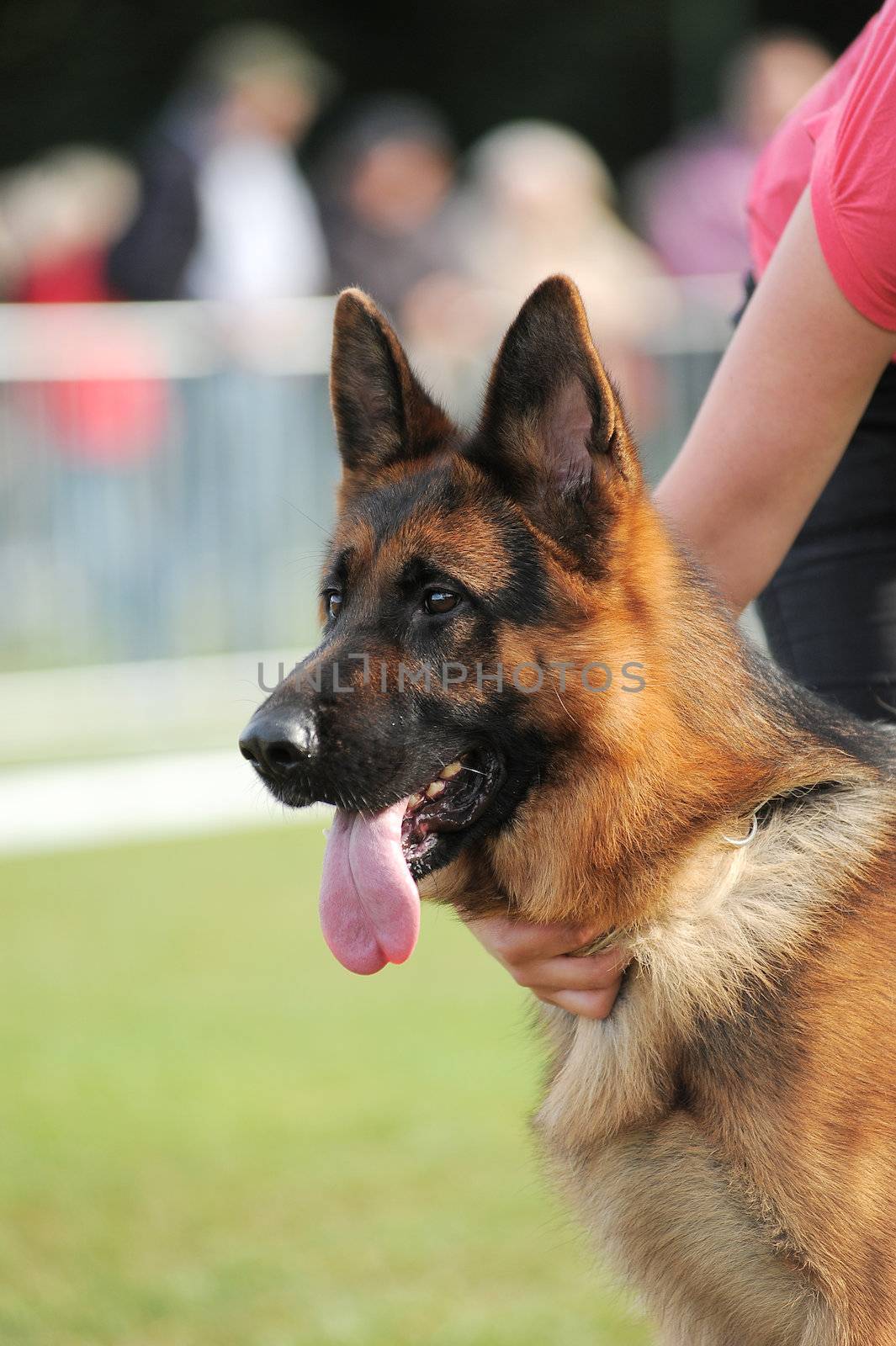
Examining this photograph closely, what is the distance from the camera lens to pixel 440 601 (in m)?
2.84

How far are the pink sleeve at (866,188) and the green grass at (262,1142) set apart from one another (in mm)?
1776

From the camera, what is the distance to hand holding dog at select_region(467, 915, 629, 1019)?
2.81 metres

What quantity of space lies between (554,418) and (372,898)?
92 centimetres

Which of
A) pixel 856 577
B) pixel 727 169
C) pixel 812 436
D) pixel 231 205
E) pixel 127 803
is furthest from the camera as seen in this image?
pixel 727 169

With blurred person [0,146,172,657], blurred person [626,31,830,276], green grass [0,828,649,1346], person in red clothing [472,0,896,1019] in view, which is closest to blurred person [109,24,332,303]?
blurred person [0,146,172,657]

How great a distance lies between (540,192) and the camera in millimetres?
9680

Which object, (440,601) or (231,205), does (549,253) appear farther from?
(440,601)

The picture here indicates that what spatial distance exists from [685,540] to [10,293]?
7418 mm

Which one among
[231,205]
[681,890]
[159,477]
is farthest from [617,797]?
[231,205]

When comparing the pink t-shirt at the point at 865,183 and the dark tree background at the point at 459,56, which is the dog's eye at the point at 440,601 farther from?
the dark tree background at the point at 459,56

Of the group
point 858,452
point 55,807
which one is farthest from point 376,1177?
point 55,807

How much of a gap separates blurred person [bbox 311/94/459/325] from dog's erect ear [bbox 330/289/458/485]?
6379 millimetres

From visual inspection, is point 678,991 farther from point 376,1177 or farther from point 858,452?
point 376,1177

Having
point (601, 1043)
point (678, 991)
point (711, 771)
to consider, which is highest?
point (711, 771)
